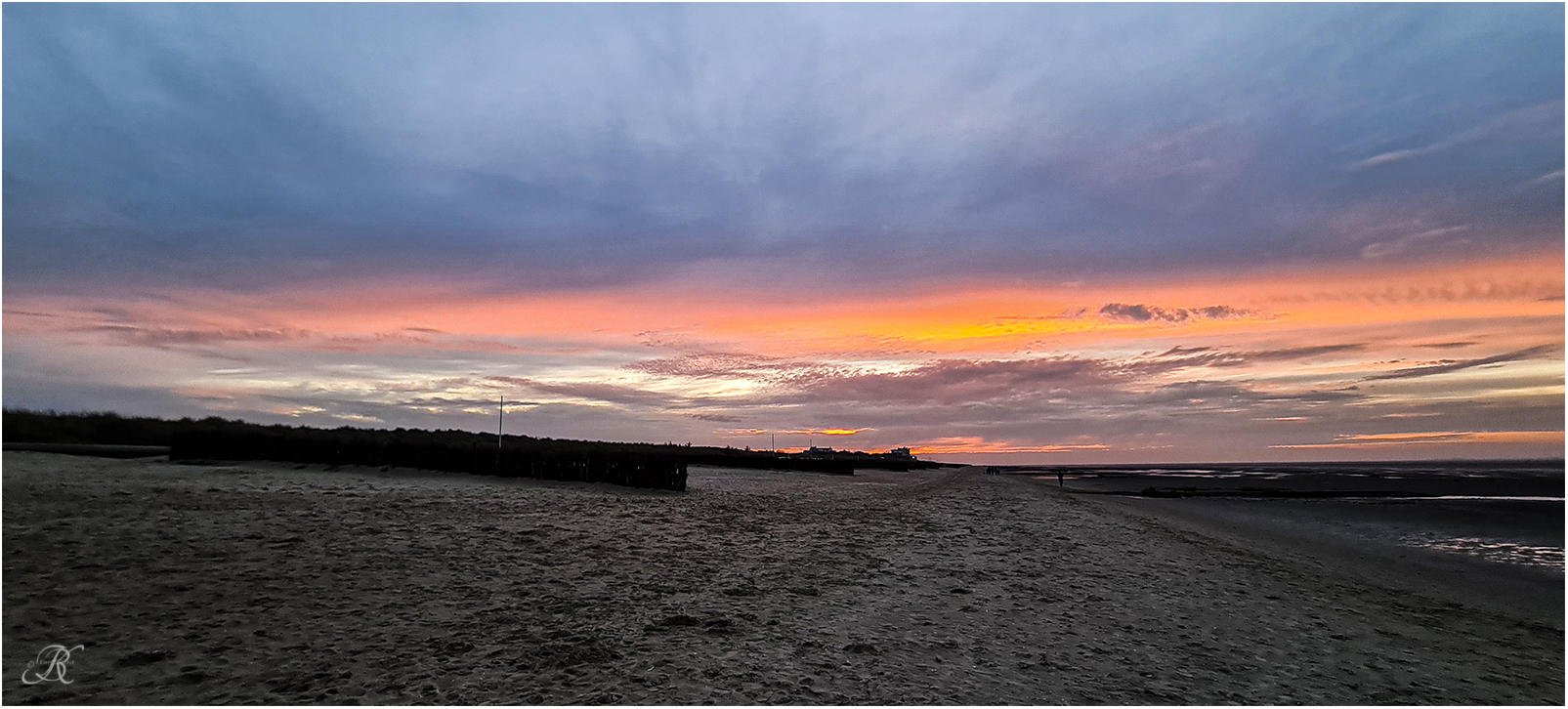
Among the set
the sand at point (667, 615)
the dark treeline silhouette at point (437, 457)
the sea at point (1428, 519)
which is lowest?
the sea at point (1428, 519)

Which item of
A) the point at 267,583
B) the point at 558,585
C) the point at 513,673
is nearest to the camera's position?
the point at 513,673

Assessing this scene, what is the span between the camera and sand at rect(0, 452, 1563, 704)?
6.04m

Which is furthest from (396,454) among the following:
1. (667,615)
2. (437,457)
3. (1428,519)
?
(1428,519)

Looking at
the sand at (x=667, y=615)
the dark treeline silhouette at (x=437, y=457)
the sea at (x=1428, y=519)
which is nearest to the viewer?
the sand at (x=667, y=615)

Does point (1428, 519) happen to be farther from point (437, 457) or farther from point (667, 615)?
point (437, 457)

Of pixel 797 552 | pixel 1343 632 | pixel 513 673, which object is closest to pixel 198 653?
pixel 513 673

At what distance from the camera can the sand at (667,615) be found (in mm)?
6039

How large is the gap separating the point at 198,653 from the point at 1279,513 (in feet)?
119

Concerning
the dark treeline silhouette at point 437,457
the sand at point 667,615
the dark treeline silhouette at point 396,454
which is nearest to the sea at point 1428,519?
the sand at point 667,615

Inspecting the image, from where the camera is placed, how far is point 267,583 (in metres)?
8.47

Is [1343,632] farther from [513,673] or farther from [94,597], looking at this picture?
[94,597]

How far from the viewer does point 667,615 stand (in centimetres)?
816

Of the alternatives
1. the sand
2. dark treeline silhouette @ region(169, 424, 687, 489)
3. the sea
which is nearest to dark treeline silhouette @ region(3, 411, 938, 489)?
dark treeline silhouette @ region(169, 424, 687, 489)

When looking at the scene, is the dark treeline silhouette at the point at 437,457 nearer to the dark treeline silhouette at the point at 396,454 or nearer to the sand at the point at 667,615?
the dark treeline silhouette at the point at 396,454
